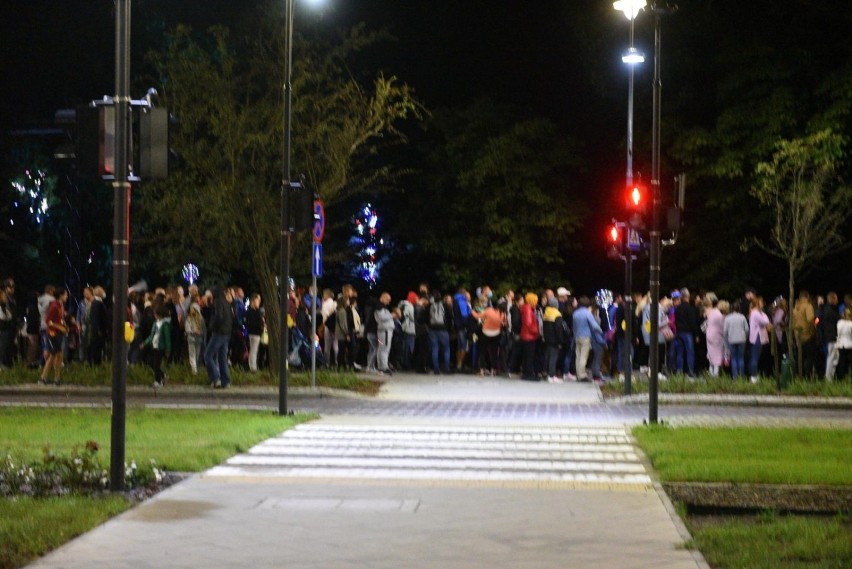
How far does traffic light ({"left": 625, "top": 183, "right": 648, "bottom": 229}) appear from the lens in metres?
19.2

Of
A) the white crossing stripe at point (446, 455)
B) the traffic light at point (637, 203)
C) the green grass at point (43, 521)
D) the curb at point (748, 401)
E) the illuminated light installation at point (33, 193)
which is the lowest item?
the green grass at point (43, 521)

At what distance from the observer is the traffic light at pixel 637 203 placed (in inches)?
757

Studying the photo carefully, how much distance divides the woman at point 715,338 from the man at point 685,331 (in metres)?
0.37

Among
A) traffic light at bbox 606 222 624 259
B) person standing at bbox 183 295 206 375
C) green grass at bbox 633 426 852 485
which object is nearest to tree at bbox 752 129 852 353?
traffic light at bbox 606 222 624 259

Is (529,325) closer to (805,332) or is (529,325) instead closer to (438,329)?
(438,329)

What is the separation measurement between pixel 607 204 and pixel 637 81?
4701mm

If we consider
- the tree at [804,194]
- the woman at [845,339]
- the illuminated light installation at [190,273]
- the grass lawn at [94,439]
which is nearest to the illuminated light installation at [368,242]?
the illuminated light installation at [190,273]

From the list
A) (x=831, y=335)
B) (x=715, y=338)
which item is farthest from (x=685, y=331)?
(x=831, y=335)

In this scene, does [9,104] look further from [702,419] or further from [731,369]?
[702,419]

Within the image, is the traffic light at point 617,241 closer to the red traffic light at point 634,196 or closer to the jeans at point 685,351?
the jeans at point 685,351

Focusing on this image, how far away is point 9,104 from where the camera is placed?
4172 cm

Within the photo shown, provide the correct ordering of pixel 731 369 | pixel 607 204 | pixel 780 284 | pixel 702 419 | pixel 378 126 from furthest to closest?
pixel 607 204 → pixel 780 284 → pixel 731 369 → pixel 378 126 → pixel 702 419

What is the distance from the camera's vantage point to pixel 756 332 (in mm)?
27594

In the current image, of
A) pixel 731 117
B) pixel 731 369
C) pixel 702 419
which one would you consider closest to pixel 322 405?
pixel 702 419
